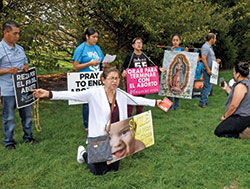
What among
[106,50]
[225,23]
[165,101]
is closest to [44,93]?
[165,101]

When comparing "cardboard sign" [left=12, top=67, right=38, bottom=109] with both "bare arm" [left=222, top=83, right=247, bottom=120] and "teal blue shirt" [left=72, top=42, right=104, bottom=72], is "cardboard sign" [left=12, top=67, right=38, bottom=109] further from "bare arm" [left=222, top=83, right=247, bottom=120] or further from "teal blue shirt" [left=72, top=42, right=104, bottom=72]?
"bare arm" [left=222, top=83, right=247, bottom=120]

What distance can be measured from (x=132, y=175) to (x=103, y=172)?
40 cm

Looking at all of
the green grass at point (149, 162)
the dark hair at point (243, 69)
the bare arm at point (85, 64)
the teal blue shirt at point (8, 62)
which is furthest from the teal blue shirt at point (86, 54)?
the dark hair at point (243, 69)

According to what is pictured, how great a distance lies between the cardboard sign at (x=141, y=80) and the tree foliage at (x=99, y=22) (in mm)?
2126

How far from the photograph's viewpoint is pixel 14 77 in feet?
13.7

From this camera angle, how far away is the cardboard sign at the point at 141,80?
19.0 feet

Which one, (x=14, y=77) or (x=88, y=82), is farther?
(x=88, y=82)

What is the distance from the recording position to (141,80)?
5.94 m

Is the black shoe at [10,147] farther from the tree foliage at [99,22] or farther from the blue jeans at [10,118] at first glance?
the tree foliage at [99,22]

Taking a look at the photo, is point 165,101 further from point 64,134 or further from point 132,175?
point 64,134

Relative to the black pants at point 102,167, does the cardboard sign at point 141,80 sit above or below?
above

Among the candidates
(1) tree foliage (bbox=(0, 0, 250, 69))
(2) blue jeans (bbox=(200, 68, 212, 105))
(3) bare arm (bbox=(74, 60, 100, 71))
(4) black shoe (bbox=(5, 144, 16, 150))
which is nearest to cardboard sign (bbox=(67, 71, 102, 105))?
(3) bare arm (bbox=(74, 60, 100, 71))

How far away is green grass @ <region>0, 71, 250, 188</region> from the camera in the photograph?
11.6 feet

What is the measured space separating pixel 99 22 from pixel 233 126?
5.23 meters
